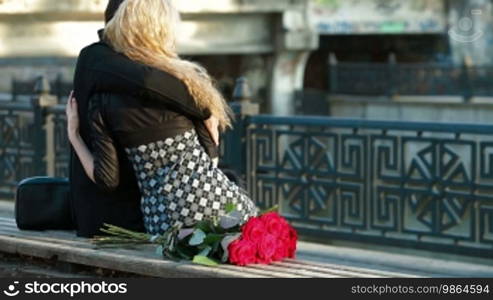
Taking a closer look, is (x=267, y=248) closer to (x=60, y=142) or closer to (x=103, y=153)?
(x=103, y=153)

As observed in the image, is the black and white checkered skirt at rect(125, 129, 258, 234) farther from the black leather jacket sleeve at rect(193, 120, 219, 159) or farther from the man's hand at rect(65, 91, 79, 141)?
the man's hand at rect(65, 91, 79, 141)

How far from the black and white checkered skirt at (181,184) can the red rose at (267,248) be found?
34 centimetres

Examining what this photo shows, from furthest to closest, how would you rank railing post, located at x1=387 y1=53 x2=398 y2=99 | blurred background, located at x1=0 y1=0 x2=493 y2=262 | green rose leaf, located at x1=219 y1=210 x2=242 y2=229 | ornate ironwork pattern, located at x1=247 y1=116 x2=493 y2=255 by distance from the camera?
railing post, located at x1=387 y1=53 x2=398 y2=99
blurred background, located at x1=0 y1=0 x2=493 y2=262
ornate ironwork pattern, located at x1=247 y1=116 x2=493 y2=255
green rose leaf, located at x1=219 y1=210 x2=242 y2=229

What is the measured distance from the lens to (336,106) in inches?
1257

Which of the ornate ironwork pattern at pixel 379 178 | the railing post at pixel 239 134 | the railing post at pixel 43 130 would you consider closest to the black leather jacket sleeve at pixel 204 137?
the ornate ironwork pattern at pixel 379 178

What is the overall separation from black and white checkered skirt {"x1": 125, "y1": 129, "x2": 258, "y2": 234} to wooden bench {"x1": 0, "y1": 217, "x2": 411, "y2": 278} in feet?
0.68

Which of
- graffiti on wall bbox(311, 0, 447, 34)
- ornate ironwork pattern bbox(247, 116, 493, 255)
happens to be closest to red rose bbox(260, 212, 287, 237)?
ornate ironwork pattern bbox(247, 116, 493, 255)

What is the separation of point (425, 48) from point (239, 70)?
15421mm

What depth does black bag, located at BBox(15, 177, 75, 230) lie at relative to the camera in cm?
646

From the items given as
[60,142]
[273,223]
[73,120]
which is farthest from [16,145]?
[273,223]

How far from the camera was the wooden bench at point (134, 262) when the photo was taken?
547 cm

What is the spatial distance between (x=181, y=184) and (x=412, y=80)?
25.3m

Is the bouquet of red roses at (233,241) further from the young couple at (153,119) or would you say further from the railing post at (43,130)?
the railing post at (43,130)

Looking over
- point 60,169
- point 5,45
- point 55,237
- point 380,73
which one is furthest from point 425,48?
point 55,237
